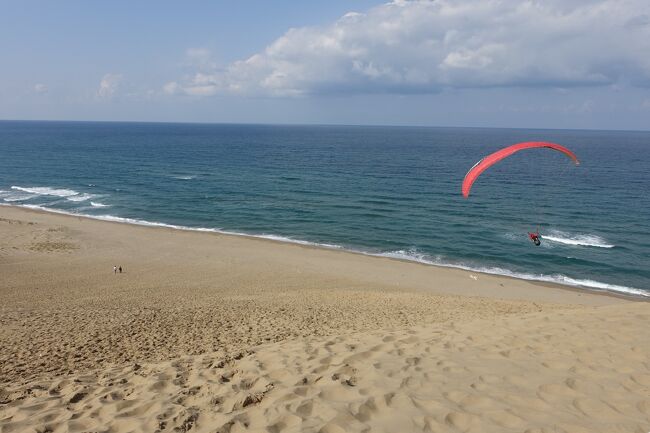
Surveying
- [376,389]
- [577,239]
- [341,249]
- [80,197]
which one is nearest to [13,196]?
[80,197]

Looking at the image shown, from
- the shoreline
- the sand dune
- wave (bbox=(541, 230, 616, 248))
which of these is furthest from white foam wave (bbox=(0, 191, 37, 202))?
wave (bbox=(541, 230, 616, 248))

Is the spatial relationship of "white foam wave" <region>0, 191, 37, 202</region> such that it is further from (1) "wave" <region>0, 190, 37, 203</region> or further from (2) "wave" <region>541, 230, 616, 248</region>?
(2) "wave" <region>541, 230, 616, 248</region>

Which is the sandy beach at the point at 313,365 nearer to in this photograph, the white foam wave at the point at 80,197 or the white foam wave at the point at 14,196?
the white foam wave at the point at 80,197

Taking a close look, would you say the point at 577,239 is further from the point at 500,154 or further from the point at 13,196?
the point at 13,196

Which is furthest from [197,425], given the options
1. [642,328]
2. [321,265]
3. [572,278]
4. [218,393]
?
[572,278]

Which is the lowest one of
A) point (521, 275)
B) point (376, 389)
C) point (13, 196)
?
point (521, 275)

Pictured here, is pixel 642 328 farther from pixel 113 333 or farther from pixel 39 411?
pixel 113 333
